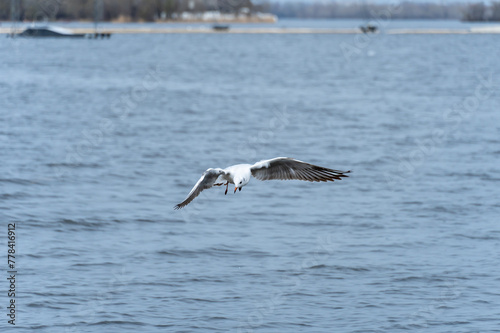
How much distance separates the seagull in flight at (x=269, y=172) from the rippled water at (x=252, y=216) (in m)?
3.31

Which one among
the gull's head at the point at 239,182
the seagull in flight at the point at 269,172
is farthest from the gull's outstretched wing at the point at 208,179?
the gull's head at the point at 239,182

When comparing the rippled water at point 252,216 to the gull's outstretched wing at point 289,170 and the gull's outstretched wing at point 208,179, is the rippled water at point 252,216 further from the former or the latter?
the gull's outstretched wing at point 208,179

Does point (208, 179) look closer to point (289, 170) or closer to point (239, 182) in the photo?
point (239, 182)

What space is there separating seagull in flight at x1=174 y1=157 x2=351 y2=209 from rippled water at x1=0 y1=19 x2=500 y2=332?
3.31 m

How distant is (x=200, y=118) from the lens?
4684 cm

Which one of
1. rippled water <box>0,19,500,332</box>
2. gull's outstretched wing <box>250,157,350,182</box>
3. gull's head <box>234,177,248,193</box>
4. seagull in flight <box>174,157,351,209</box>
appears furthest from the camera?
rippled water <box>0,19,500,332</box>

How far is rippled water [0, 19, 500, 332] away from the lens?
55.5ft

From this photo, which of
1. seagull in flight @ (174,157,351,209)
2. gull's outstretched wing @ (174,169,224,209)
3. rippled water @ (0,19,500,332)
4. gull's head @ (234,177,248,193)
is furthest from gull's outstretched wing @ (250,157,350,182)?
rippled water @ (0,19,500,332)

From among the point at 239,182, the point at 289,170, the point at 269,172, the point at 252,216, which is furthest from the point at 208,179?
the point at 252,216

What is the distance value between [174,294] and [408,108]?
125 feet

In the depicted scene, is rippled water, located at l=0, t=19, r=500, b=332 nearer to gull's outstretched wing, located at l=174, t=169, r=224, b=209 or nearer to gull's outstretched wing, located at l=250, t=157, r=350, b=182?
gull's outstretched wing, located at l=250, t=157, r=350, b=182

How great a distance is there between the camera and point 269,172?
47.4 feet

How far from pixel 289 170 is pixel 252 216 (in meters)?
10.0

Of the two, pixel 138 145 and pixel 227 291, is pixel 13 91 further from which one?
pixel 227 291
